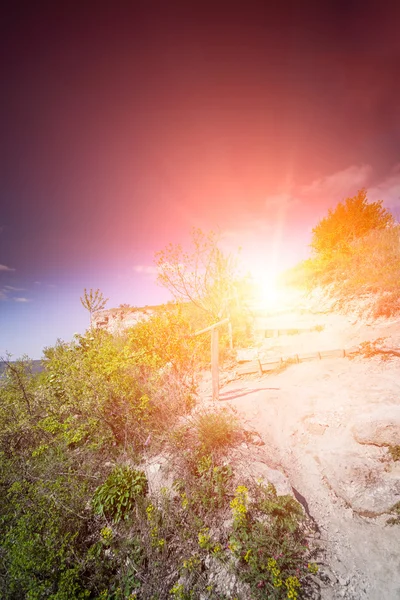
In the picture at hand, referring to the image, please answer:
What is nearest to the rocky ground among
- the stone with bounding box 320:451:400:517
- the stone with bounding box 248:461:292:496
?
the stone with bounding box 320:451:400:517

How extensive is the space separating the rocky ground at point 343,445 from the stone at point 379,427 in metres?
0.02

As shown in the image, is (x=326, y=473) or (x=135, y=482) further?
(x=135, y=482)

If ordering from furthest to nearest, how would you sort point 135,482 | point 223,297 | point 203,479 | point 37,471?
point 223,297
point 37,471
point 135,482
point 203,479

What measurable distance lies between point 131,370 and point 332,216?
26762 mm

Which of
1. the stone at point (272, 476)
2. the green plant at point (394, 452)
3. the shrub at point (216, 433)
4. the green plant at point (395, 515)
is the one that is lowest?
the green plant at point (395, 515)

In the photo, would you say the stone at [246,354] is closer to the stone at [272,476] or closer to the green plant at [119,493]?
the stone at [272,476]

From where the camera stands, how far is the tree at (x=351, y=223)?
2239cm

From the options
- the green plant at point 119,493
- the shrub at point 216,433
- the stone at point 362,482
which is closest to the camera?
the stone at point 362,482

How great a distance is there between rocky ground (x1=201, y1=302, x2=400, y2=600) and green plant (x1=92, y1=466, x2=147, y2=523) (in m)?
2.76

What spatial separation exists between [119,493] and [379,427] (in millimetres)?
6335

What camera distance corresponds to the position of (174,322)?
9023 mm

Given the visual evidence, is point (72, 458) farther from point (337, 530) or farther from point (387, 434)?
point (387, 434)

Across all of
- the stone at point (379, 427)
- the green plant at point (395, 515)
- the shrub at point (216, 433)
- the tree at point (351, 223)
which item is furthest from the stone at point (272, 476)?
the tree at point (351, 223)

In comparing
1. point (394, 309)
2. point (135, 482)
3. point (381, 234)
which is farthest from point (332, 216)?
point (135, 482)
